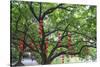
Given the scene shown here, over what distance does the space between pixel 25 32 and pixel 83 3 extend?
2.94 ft

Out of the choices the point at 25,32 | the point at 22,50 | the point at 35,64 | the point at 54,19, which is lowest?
the point at 35,64

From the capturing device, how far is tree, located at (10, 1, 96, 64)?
227 centimetres

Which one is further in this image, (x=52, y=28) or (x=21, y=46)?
(x=52, y=28)

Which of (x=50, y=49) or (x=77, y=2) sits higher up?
(x=77, y=2)

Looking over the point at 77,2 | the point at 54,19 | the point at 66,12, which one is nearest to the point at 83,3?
the point at 77,2

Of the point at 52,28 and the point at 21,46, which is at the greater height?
the point at 52,28

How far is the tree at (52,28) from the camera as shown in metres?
2.27

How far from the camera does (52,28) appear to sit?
2391 millimetres

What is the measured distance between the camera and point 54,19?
2.40 m

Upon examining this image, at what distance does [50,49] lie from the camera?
238 cm

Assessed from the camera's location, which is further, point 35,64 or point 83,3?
point 83,3

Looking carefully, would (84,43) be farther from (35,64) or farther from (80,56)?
(35,64)
